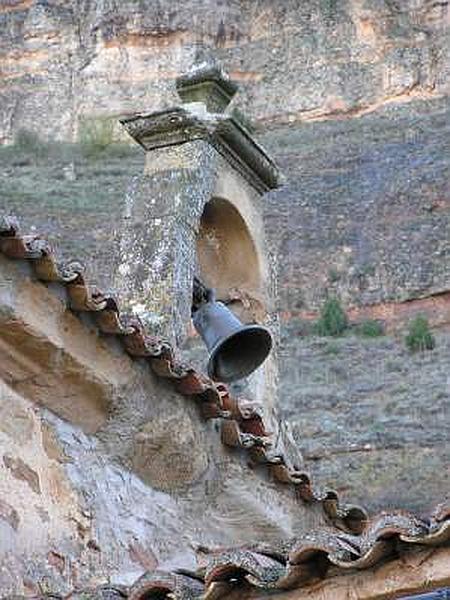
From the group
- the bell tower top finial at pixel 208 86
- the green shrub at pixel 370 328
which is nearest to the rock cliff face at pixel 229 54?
the green shrub at pixel 370 328

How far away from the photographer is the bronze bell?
488cm

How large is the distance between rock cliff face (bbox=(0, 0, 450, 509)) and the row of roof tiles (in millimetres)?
21504

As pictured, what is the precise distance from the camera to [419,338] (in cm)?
3406

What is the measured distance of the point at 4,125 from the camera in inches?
2165

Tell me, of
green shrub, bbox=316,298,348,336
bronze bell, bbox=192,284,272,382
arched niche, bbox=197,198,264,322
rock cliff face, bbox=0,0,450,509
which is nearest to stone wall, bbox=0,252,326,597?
bronze bell, bbox=192,284,272,382

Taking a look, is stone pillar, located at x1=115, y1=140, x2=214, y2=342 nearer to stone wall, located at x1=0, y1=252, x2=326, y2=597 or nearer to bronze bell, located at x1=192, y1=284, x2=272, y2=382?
bronze bell, located at x1=192, y1=284, x2=272, y2=382

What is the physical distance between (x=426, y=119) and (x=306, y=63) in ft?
A: 20.8

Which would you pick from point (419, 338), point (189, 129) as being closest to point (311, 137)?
point (419, 338)

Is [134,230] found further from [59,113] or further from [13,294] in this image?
[59,113]

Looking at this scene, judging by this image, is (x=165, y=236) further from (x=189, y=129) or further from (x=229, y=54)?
(x=229, y=54)

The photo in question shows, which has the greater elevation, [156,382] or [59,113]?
[59,113]

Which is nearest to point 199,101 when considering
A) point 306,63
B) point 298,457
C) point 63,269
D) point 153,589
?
point 298,457

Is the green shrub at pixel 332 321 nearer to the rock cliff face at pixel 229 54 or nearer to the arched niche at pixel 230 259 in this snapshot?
the rock cliff face at pixel 229 54

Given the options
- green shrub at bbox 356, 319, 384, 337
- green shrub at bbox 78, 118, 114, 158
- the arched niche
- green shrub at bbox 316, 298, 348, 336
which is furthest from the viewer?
green shrub at bbox 78, 118, 114, 158
